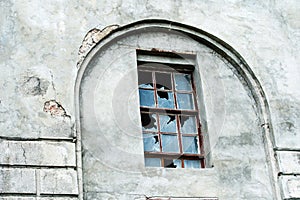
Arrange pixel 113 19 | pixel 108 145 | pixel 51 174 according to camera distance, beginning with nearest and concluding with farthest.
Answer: pixel 51 174 < pixel 108 145 < pixel 113 19

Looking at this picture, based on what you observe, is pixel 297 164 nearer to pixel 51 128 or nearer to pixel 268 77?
pixel 268 77

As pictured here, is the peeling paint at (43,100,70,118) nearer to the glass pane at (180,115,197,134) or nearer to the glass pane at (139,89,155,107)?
the glass pane at (139,89,155,107)

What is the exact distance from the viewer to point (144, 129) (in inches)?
343

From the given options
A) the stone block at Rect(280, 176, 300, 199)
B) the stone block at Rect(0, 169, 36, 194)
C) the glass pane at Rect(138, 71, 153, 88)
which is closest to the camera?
the stone block at Rect(0, 169, 36, 194)

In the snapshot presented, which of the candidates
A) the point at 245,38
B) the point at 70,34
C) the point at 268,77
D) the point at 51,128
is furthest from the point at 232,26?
the point at 51,128

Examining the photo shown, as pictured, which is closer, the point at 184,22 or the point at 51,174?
the point at 51,174

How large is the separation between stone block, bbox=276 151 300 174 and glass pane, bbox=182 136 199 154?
101 centimetres

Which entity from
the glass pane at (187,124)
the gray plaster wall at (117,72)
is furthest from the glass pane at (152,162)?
the glass pane at (187,124)

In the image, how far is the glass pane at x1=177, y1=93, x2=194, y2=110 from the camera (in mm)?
9084

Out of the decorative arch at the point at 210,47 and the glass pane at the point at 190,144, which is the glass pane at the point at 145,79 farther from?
the glass pane at the point at 190,144

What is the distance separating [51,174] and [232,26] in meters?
3.38

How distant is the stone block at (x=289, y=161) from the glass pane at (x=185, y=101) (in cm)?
126

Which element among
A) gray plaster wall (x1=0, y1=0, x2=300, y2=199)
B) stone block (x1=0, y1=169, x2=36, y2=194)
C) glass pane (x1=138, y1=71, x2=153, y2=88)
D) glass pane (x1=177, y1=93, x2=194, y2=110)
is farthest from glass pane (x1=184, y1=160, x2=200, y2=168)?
stone block (x1=0, y1=169, x2=36, y2=194)

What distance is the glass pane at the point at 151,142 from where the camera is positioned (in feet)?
28.2
